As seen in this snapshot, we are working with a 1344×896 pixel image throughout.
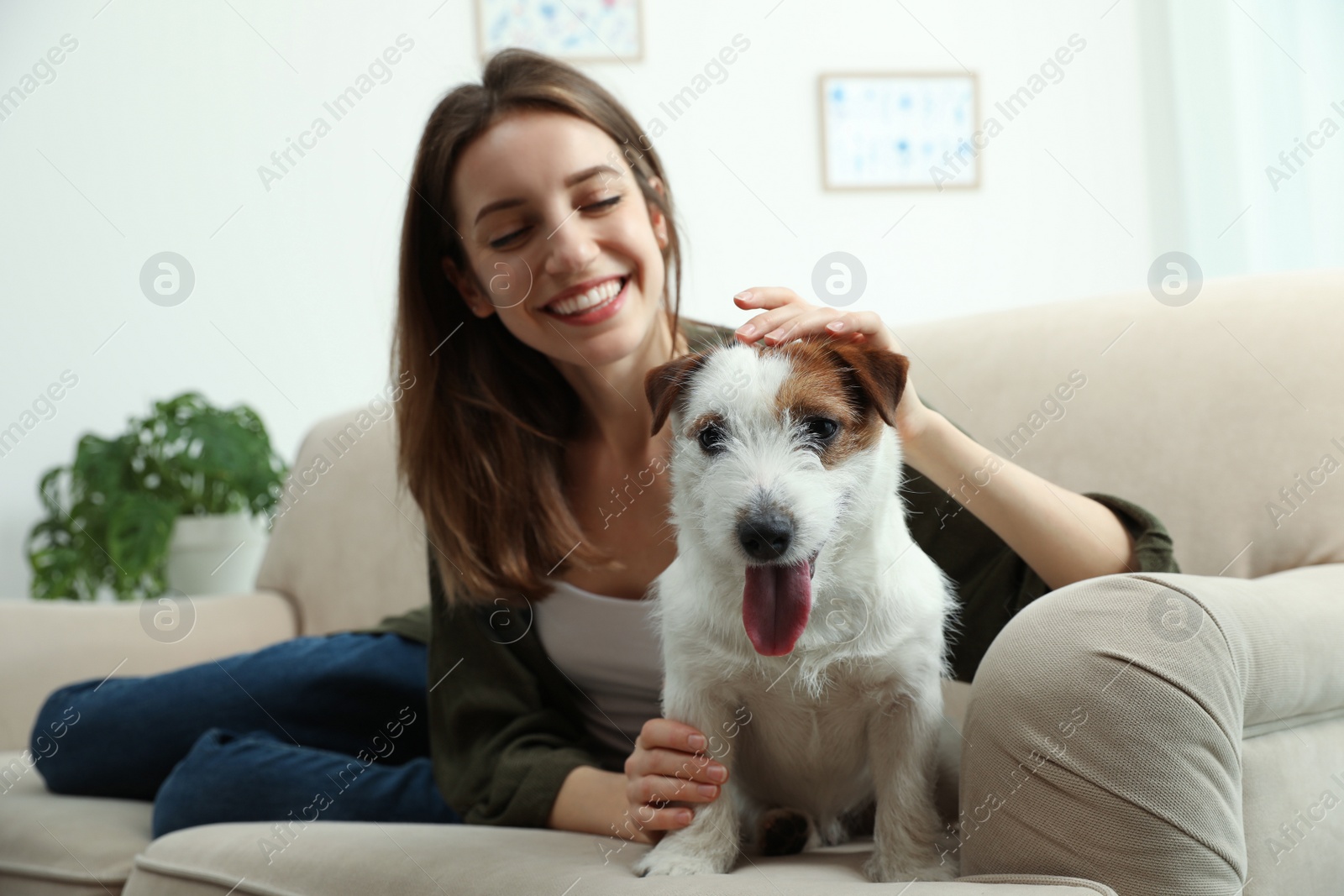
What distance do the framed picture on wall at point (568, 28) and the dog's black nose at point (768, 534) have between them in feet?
10.2

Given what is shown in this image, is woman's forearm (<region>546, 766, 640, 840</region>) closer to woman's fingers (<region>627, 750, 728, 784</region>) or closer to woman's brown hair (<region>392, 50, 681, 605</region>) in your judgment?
woman's fingers (<region>627, 750, 728, 784</region>)

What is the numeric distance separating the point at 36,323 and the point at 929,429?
3.60 metres

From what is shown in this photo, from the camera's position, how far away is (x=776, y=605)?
1.00 meters

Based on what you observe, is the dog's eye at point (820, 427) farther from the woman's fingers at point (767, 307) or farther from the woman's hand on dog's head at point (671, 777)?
the woman's hand on dog's head at point (671, 777)

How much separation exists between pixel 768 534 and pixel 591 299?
607mm

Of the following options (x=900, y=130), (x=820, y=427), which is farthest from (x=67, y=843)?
(x=900, y=130)

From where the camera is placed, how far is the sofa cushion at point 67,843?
166cm

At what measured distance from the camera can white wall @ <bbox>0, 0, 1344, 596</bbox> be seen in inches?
145

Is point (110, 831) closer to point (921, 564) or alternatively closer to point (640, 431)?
point (640, 431)

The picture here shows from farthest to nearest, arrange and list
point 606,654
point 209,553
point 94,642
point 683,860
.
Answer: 1. point 209,553
2. point 94,642
3. point 606,654
4. point 683,860

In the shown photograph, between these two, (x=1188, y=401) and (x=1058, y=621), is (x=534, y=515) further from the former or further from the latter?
(x=1188, y=401)

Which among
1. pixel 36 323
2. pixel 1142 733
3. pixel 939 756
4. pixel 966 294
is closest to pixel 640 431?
pixel 939 756

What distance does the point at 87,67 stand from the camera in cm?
366

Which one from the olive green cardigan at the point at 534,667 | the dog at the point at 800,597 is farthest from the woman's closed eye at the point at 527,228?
the dog at the point at 800,597
